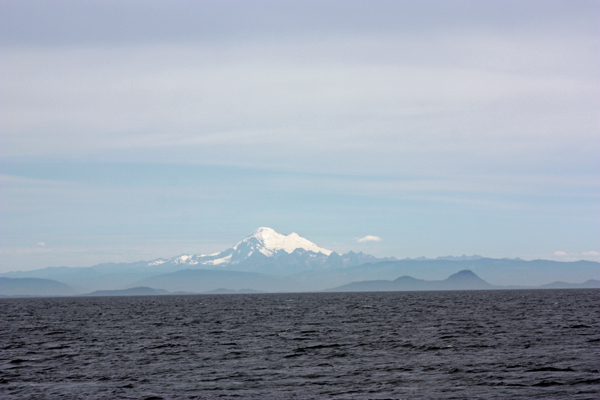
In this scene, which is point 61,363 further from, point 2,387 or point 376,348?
point 376,348

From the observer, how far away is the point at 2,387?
3750cm

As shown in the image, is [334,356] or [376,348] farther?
[376,348]

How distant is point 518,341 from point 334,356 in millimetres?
18989

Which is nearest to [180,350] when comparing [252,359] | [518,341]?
[252,359]

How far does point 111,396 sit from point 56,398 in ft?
10.1

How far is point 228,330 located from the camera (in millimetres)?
75062

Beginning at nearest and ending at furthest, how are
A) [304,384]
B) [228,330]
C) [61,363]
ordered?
1. [304,384]
2. [61,363]
3. [228,330]

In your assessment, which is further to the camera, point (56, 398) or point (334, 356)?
point (334, 356)

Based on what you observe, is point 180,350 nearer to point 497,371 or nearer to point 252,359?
point 252,359

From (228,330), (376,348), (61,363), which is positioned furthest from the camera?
(228,330)

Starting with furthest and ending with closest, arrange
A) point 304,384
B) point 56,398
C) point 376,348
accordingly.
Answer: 1. point 376,348
2. point 304,384
3. point 56,398

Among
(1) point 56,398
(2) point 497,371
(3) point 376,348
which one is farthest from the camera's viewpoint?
(3) point 376,348

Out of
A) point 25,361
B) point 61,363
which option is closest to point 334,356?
point 61,363

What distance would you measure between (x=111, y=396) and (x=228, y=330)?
133 feet
